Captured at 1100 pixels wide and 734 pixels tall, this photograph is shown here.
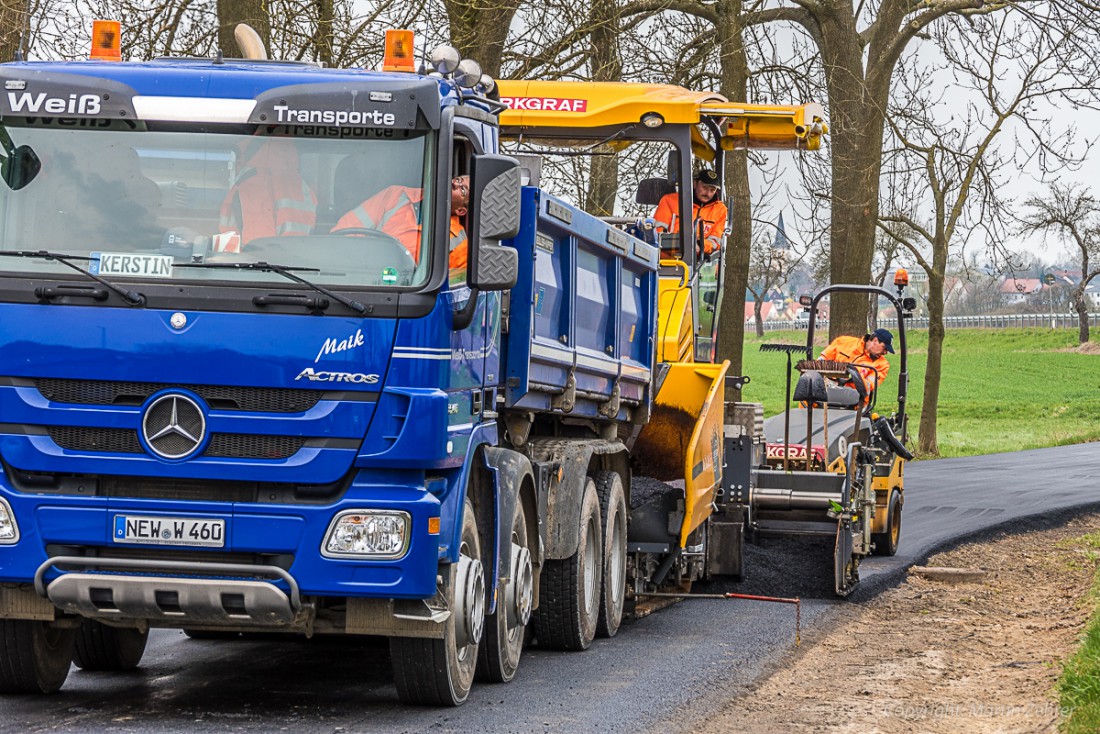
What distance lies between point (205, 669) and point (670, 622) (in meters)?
3.42

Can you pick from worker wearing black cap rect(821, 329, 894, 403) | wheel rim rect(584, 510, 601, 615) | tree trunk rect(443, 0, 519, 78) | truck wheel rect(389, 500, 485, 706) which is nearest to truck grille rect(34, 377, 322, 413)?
truck wheel rect(389, 500, 485, 706)

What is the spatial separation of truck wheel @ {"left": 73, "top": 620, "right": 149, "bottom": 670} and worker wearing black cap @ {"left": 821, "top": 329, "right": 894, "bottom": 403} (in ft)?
26.3

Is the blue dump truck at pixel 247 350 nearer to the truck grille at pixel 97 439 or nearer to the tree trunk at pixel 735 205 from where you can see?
the truck grille at pixel 97 439

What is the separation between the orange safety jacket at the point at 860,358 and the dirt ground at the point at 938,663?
5.82ft

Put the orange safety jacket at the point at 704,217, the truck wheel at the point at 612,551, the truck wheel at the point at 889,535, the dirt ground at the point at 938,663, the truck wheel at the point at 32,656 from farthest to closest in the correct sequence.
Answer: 1. the truck wheel at the point at 889,535
2. the orange safety jacket at the point at 704,217
3. the truck wheel at the point at 612,551
4. the dirt ground at the point at 938,663
5. the truck wheel at the point at 32,656

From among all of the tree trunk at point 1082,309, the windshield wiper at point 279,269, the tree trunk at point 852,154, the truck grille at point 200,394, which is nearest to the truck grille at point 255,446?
the truck grille at point 200,394

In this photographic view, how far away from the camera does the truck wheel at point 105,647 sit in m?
7.83

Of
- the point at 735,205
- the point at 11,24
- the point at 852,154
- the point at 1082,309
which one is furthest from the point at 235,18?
the point at 1082,309

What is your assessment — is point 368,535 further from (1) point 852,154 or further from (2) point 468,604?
(1) point 852,154

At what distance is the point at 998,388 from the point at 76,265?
4927 centimetres

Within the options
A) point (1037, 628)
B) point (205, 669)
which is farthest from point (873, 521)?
point (205, 669)

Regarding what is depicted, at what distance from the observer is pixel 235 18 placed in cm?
1284

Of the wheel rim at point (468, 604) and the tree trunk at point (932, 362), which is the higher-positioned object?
the tree trunk at point (932, 362)

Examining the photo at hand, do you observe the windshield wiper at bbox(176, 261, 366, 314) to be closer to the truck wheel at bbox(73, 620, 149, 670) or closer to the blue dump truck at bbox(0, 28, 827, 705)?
the blue dump truck at bbox(0, 28, 827, 705)
